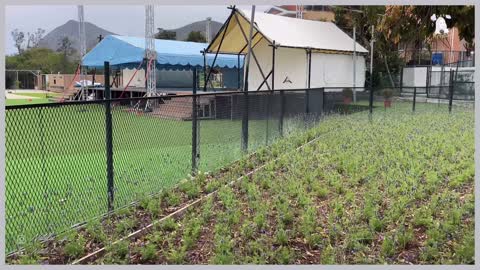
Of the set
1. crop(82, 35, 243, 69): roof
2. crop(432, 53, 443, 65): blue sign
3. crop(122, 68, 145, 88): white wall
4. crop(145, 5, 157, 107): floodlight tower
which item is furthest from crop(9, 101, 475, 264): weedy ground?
crop(432, 53, 443, 65): blue sign

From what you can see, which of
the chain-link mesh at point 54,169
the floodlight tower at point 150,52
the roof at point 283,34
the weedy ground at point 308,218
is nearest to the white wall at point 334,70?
the roof at point 283,34

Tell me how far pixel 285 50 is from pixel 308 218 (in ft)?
51.6

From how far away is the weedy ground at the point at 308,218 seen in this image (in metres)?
4.35

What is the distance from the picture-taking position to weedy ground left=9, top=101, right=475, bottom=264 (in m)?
4.35

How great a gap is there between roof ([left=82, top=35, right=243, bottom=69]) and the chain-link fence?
51.7 feet

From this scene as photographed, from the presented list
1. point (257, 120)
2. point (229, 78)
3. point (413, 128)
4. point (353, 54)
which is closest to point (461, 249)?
point (257, 120)

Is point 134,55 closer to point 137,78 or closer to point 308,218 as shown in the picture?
point 137,78

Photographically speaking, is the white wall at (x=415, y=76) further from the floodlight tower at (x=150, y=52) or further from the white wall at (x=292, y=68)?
the floodlight tower at (x=150, y=52)

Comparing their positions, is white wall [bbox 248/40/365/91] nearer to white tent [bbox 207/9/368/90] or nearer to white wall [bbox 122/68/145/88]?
white tent [bbox 207/9/368/90]

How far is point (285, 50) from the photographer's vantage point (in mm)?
20047

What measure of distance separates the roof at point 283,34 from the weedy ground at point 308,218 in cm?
1099

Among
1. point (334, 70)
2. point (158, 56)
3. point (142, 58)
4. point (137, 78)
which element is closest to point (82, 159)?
point (334, 70)

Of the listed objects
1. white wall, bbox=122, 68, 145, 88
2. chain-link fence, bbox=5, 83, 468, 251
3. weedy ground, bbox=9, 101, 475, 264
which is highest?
white wall, bbox=122, 68, 145, 88

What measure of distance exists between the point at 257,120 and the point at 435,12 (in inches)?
233
